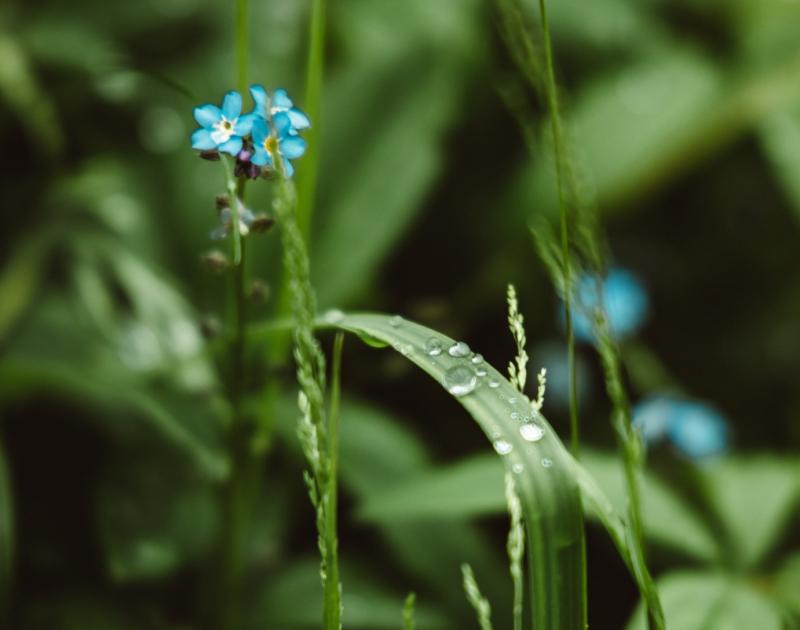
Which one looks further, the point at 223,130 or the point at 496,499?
the point at 496,499

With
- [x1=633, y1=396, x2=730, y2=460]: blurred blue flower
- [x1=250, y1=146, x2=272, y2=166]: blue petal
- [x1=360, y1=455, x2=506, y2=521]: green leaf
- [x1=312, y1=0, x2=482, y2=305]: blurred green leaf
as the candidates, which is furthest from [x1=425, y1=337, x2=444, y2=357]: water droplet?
[x1=633, y1=396, x2=730, y2=460]: blurred blue flower

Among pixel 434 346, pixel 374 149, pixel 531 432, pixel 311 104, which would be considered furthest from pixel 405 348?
pixel 374 149

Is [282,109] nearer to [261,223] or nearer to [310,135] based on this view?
[261,223]

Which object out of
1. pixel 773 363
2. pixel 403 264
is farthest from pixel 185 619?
pixel 773 363

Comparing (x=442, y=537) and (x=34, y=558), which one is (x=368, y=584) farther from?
(x=34, y=558)

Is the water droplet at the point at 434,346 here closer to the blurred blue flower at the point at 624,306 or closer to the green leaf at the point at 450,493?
the green leaf at the point at 450,493

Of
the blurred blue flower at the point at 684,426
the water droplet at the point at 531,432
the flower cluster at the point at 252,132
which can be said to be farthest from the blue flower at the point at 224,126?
the blurred blue flower at the point at 684,426
